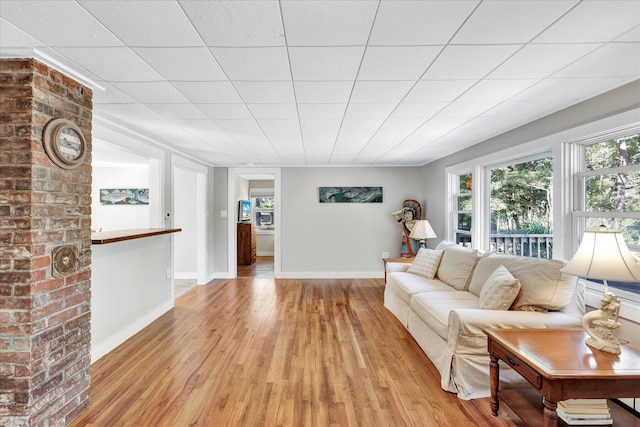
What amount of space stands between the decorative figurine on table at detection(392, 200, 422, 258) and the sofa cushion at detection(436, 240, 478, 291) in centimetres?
158

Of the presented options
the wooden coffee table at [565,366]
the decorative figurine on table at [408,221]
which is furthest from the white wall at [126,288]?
the decorative figurine on table at [408,221]

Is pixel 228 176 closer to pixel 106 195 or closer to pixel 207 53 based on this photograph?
pixel 106 195

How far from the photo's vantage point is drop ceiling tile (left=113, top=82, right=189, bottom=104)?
2103mm

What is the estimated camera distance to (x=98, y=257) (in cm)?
271

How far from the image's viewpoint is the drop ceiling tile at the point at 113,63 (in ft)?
5.49

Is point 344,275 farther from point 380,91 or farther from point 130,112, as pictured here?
point 130,112

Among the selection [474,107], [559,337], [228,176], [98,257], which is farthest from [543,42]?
[228,176]

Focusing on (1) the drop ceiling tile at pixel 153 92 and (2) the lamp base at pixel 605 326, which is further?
(1) the drop ceiling tile at pixel 153 92

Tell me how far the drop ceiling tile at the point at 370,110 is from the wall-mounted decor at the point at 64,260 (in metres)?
2.32

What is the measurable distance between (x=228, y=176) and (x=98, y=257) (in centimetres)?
327

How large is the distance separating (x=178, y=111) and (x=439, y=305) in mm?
2951

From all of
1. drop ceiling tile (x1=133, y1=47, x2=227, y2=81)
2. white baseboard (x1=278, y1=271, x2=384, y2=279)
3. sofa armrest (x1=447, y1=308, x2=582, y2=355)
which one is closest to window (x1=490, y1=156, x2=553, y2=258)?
sofa armrest (x1=447, y1=308, x2=582, y2=355)

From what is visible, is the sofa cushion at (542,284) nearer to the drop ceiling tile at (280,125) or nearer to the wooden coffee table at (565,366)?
the wooden coffee table at (565,366)

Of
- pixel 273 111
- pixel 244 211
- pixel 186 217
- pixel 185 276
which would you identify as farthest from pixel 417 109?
pixel 244 211
